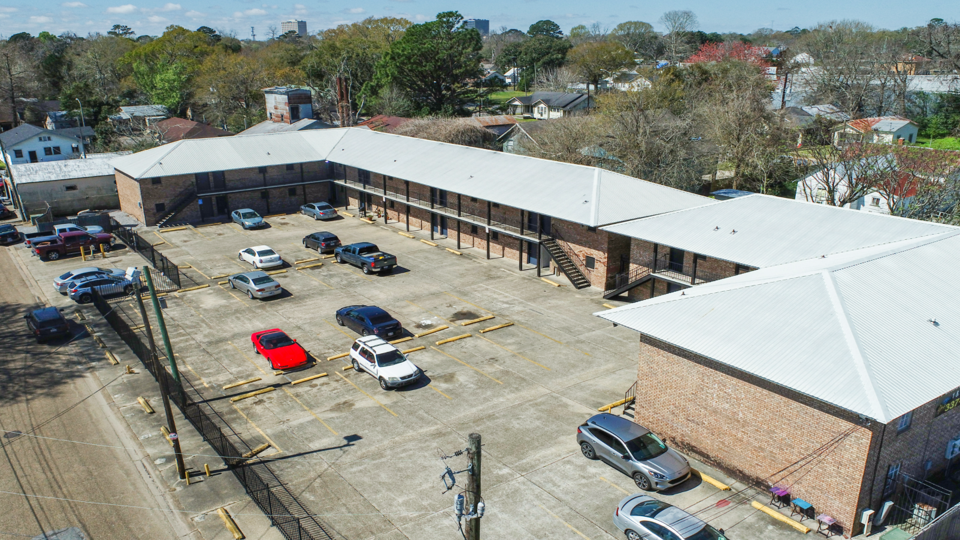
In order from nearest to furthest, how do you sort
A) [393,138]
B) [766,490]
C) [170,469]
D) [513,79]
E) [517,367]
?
1. [766,490]
2. [170,469]
3. [517,367]
4. [393,138]
5. [513,79]

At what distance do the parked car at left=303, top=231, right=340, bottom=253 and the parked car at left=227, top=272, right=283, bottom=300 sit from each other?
7085 millimetres

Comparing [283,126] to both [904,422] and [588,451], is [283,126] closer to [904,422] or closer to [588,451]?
[588,451]

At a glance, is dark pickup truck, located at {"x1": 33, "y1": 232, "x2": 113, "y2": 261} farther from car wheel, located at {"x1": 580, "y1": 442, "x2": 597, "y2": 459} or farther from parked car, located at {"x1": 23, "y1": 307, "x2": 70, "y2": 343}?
car wheel, located at {"x1": 580, "y1": 442, "x2": 597, "y2": 459}

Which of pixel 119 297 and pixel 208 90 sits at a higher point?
pixel 208 90

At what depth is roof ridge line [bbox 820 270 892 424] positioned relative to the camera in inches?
659

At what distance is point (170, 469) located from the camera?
Result: 2136cm

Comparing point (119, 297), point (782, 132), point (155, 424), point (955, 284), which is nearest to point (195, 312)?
point (119, 297)

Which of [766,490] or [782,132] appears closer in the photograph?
[766,490]

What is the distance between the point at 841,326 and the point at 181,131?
253ft

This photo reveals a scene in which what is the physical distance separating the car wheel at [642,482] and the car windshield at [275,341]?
16.0 m

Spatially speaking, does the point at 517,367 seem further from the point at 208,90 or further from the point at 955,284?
the point at 208,90

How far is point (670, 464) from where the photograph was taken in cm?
2000

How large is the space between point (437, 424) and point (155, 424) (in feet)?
33.8

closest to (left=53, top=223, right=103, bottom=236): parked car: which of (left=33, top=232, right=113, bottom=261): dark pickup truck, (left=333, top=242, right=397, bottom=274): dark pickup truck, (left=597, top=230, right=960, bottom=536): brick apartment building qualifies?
(left=33, top=232, right=113, bottom=261): dark pickup truck
